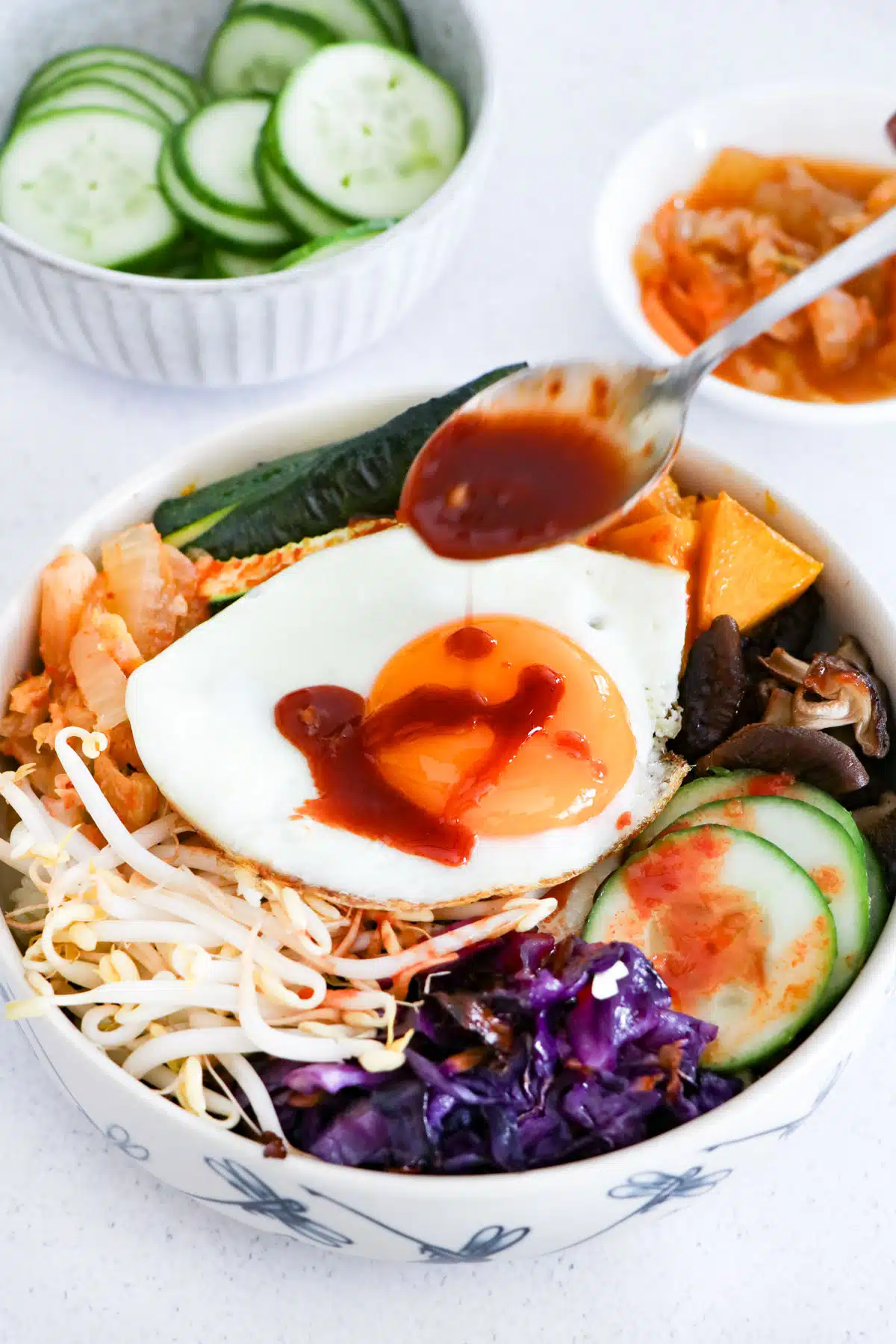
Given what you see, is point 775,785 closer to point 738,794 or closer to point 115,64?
point 738,794

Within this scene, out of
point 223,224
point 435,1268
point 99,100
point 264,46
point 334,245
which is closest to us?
point 435,1268

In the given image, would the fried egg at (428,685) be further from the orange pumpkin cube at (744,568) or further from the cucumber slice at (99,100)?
the cucumber slice at (99,100)

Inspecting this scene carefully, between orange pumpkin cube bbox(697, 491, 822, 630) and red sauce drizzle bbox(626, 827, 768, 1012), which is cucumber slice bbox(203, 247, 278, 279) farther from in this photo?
red sauce drizzle bbox(626, 827, 768, 1012)

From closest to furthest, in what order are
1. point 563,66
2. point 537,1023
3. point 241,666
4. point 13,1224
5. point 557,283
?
point 537,1023
point 13,1224
point 241,666
point 557,283
point 563,66

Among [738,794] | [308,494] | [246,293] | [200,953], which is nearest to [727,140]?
[246,293]

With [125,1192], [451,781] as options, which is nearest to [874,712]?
[451,781]

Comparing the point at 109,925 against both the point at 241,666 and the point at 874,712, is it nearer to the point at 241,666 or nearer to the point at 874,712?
the point at 241,666
